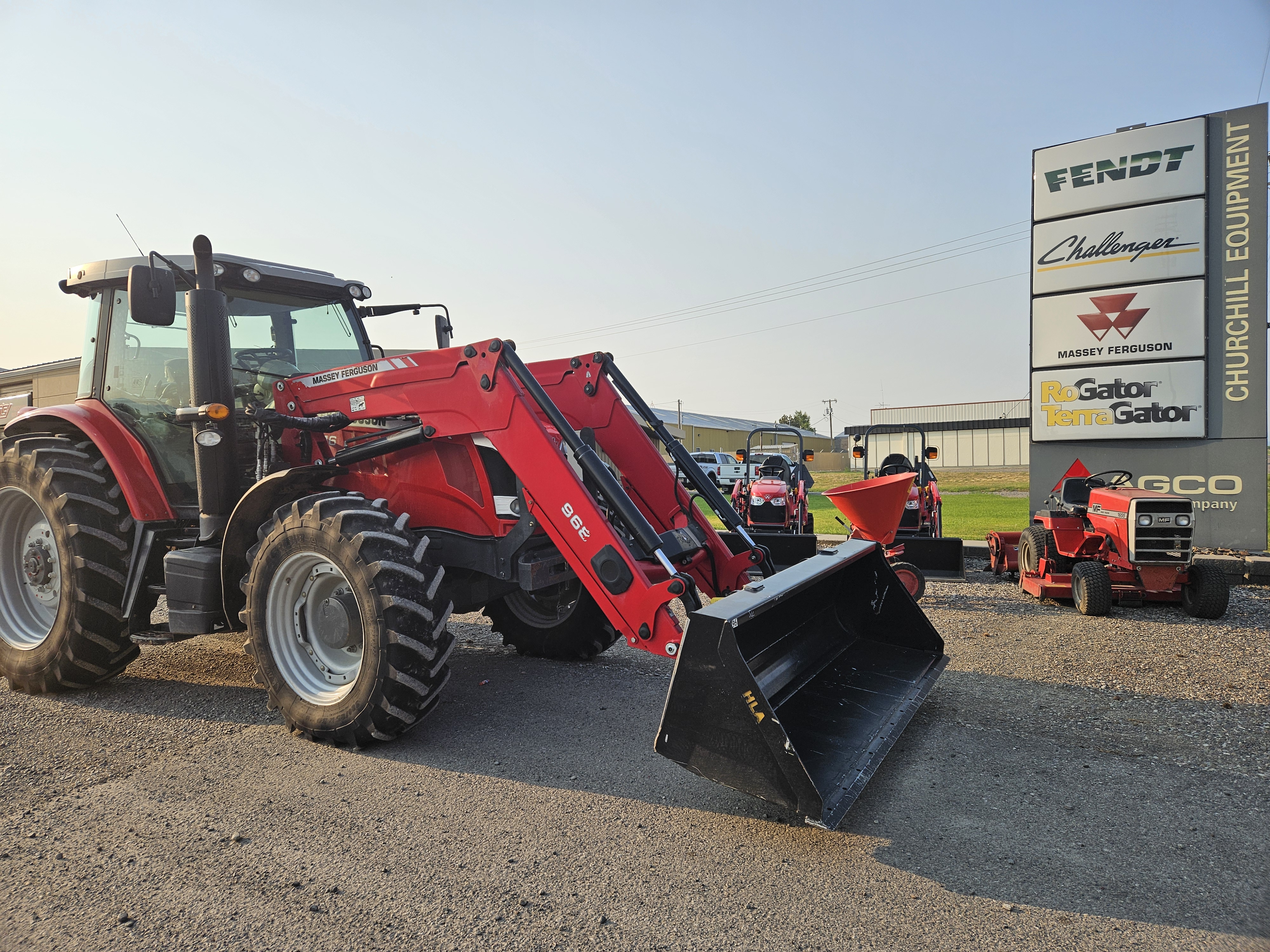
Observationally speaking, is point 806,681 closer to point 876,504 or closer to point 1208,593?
point 876,504

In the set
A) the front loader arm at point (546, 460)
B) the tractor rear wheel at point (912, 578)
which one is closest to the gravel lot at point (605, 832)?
the front loader arm at point (546, 460)

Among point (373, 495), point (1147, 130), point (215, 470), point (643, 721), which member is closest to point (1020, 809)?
point (643, 721)

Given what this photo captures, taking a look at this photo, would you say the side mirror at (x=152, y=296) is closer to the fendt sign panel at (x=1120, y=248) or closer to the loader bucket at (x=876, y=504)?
the loader bucket at (x=876, y=504)

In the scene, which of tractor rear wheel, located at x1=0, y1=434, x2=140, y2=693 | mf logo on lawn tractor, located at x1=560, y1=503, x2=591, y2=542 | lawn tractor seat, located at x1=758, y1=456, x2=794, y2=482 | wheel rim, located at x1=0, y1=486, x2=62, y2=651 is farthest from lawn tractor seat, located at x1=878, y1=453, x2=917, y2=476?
wheel rim, located at x1=0, y1=486, x2=62, y2=651

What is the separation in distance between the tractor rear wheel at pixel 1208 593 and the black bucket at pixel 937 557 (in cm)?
210

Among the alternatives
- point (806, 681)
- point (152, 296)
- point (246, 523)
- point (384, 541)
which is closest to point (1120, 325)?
point (806, 681)

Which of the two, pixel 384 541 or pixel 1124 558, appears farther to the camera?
pixel 1124 558

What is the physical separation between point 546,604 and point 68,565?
9.51 ft

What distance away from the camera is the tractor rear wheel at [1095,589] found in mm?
6910

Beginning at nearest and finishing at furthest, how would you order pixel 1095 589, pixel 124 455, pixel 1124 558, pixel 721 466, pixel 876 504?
1. pixel 124 455
2. pixel 1095 589
3. pixel 1124 558
4. pixel 876 504
5. pixel 721 466

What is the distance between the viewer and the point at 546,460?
12.3ft

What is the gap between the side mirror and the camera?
4.02m

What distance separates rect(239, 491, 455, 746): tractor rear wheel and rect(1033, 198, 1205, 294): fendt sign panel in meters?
9.94

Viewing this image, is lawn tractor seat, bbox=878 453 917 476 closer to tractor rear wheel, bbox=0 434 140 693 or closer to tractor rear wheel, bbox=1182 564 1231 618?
tractor rear wheel, bbox=1182 564 1231 618
